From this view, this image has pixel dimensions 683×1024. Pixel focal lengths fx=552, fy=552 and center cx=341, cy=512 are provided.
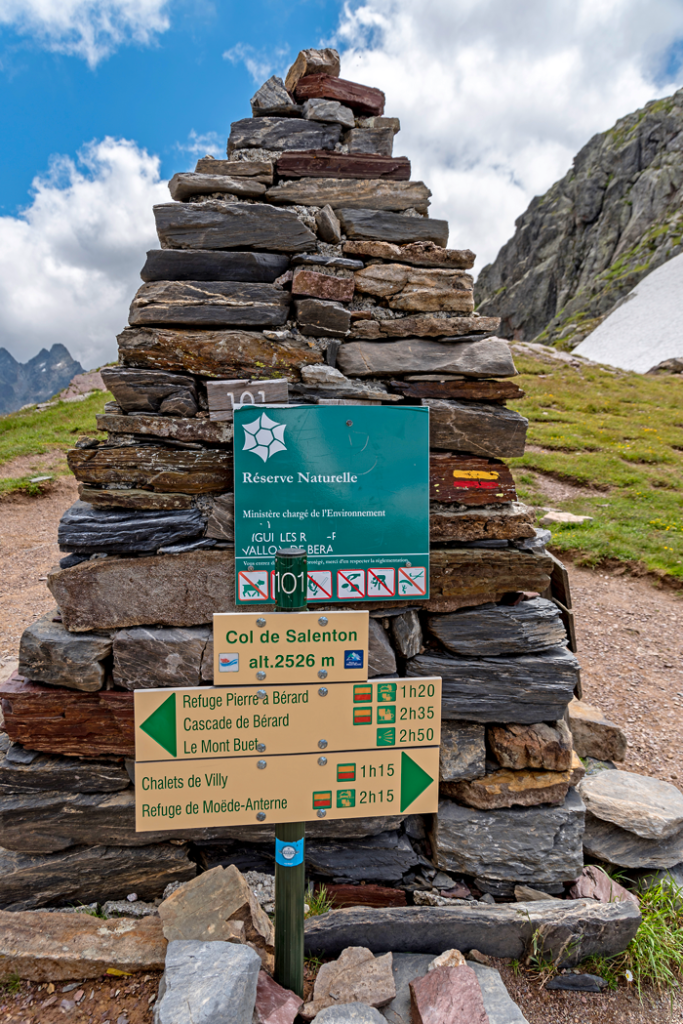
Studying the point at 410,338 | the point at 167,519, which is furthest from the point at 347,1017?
the point at 410,338

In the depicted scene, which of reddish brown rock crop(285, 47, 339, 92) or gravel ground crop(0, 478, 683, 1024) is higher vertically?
reddish brown rock crop(285, 47, 339, 92)

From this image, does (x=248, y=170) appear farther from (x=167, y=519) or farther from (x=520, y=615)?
(x=520, y=615)

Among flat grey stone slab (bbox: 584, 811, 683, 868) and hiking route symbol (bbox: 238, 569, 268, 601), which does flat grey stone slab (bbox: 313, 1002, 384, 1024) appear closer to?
hiking route symbol (bbox: 238, 569, 268, 601)

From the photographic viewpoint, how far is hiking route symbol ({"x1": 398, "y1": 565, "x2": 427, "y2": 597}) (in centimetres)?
325

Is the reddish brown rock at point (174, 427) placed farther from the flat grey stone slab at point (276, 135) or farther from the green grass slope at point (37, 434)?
the green grass slope at point (37, 434)

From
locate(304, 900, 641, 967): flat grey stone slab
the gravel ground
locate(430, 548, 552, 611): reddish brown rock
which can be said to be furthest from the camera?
locate(430, 548, 552, 611): reddish brown rock

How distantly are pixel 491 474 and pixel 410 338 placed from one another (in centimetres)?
100

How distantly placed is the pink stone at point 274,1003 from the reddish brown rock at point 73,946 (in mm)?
640

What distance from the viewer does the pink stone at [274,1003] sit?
2387 mm

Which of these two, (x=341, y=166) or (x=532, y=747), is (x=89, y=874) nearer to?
(x=532, y=747)

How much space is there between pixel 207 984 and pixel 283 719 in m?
1.11

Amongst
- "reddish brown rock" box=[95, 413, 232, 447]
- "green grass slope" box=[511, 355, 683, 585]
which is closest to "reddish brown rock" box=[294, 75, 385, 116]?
"reddish brown rock" box=[95, 413, 232, 447]

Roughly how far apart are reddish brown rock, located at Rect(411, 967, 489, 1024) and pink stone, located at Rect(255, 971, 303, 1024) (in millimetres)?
585

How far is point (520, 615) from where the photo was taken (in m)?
3.46
